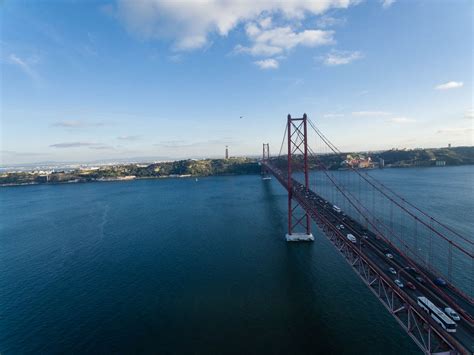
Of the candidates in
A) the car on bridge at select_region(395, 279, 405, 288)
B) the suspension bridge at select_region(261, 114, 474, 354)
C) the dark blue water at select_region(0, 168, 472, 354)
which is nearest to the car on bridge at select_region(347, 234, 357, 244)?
the suspension bridge at select_region(261, 114, 474, 354)

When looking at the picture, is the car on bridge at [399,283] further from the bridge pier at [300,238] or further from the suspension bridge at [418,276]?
the bridge pier at [300,238]

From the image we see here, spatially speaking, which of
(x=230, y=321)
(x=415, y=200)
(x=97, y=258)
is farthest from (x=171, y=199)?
(x=415, y=200)

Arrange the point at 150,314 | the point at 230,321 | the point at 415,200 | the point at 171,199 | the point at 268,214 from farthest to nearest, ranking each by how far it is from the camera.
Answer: the point at 171,199, the point at 415,200, the point at 268,214, the point at 150,314, the point at 230,321

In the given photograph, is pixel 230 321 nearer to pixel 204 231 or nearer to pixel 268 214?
pixel 204 231

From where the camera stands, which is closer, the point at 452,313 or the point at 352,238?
the point at 452,313

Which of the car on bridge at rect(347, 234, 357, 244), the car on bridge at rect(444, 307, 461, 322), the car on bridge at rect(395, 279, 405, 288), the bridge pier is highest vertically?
the car on bridge at rect(347, 234, 357, 244)

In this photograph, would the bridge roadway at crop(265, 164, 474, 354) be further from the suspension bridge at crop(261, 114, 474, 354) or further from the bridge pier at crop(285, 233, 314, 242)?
the bridge pier at crop(285, 233, 314, 242)

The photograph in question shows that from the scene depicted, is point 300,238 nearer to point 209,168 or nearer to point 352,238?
point 352,238

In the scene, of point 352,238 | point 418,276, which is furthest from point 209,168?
point 418,276
